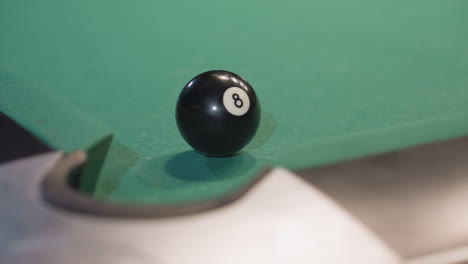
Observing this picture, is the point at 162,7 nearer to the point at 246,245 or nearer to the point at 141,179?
the point at 141,179

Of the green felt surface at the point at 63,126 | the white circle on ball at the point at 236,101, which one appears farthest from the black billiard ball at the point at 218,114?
the green felt surface at the point at 63,126

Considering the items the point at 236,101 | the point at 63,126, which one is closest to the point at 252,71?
the point at 236,101

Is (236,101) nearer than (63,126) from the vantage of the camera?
No

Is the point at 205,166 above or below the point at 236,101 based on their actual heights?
below

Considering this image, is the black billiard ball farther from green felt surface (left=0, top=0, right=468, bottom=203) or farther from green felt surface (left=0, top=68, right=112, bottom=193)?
green felt surface (left=0, top=68, right=112, bottom=193)

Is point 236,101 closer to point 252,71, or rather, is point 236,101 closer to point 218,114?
point 218,114

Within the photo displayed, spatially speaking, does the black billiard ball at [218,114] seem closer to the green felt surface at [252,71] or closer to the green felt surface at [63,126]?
the green felt surface at [252,71]

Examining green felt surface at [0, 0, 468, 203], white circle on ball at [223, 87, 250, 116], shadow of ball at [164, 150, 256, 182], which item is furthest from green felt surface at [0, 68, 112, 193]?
white circle on ball at [223, 87, 250, 116]
